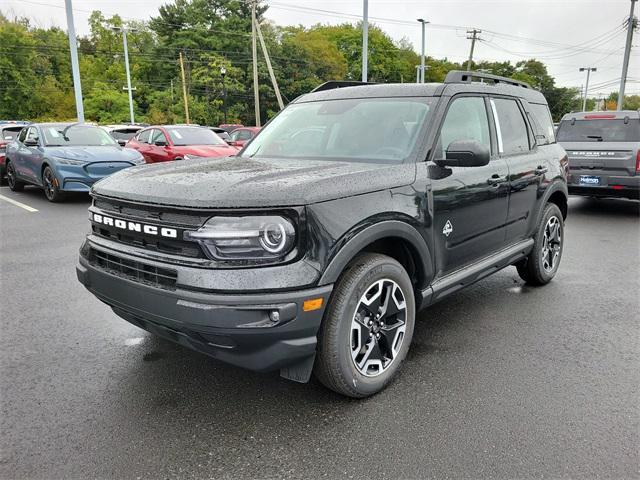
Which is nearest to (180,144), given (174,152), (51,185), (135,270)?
(174,152)

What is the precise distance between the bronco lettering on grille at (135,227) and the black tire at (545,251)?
358cm

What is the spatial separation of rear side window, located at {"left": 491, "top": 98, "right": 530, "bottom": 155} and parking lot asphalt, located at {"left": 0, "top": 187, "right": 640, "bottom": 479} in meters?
1.44

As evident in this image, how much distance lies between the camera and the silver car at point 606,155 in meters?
8.86

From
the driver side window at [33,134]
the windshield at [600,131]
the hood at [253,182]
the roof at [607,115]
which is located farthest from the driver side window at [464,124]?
the driver side window at [33,134]

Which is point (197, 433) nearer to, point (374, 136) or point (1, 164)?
point (374, 136)

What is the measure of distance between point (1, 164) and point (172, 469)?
46.8ft

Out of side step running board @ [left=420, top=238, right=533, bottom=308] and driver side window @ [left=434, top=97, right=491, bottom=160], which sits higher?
driver side window @ [left=434, top=97, right=491, bottom=160]

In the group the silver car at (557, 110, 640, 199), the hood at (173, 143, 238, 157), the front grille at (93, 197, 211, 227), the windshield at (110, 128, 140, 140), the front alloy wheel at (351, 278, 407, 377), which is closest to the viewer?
the front grille at (93, 197, 211, 227)

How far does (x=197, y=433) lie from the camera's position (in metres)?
2.63

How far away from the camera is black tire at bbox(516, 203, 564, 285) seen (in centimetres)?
487

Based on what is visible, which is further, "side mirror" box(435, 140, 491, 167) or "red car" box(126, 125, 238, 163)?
"red car" box(126, 125, 238, 163)

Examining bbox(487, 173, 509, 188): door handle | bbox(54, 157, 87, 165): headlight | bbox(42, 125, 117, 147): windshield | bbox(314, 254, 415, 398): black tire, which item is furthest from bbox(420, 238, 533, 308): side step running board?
bbox(42, 125, 117, 147): windshield

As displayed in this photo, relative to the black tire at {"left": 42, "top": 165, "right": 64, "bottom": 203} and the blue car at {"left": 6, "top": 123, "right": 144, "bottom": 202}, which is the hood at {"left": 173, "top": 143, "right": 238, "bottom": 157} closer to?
the blue car at {"left": 6, "top": 123, "right": 144, "bottom": 202}

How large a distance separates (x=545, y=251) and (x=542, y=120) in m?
1.32
